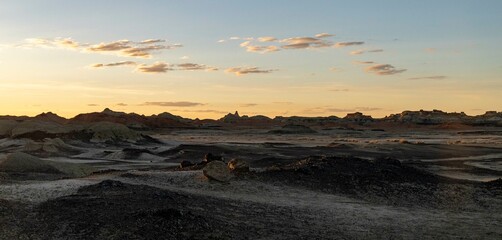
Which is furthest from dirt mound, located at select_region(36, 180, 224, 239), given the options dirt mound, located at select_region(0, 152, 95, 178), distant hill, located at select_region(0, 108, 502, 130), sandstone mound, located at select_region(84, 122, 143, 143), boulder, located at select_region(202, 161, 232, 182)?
distant hill, located at select_region(0, 108, 502, 130)

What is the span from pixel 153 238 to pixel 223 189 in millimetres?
6778

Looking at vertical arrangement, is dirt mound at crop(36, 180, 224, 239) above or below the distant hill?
below

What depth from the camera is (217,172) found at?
60.1 ft

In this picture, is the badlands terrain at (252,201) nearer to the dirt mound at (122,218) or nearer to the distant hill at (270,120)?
the dirt mound at (122,218)

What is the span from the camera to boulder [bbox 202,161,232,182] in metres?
18.1

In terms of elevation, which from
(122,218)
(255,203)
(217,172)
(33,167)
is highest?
(217,172)

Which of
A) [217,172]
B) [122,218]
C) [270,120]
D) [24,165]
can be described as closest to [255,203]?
[217,172]

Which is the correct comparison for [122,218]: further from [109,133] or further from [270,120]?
[270,120]

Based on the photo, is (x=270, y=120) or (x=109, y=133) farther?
(x=270, y=120)

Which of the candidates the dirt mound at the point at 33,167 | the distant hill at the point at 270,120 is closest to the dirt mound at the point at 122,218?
the dirt mound at the point at 33,167

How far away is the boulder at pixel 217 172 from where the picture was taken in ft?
59.5

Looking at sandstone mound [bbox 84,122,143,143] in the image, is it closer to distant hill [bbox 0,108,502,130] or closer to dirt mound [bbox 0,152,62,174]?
dirt mound [bbox 0,152,62,174]

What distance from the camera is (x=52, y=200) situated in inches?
544

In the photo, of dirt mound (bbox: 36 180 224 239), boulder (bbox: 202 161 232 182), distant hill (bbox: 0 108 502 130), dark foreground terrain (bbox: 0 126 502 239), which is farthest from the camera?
distant hill (bbox: 0 108 502 130)
